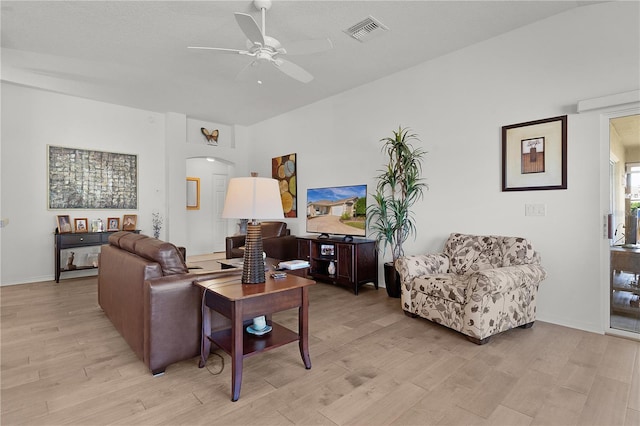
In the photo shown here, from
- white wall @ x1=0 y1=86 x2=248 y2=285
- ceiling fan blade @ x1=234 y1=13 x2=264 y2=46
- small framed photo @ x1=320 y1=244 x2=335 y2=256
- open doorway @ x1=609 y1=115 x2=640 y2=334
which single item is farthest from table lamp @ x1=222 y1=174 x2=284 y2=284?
white wall @ x1=0 y1=86 x2=248 y2=285

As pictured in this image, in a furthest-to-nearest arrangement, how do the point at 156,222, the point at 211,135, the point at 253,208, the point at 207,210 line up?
the point at 207,210 → the point at 211,135 → the point at 156,222 → the point at 253,208

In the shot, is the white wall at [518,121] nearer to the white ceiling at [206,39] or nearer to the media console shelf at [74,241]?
the white ceiling at [206,39]

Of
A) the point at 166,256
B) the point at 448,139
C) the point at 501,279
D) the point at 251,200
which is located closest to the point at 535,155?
the point at 448,139

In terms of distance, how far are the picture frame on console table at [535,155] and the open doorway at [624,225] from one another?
37 centimetres

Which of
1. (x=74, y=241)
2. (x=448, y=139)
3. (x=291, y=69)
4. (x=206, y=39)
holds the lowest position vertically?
(x=74, y=241)

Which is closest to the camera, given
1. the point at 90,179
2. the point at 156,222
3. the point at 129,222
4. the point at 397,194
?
the point at 397,194

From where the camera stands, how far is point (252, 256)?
85.4 inches

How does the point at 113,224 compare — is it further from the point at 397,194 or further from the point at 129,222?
the point at 397,194

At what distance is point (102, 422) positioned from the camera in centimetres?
169

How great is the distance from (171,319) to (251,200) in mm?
999

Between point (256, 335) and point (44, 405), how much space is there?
1236mm

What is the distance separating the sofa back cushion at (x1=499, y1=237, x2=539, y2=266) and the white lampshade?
91.2 inches

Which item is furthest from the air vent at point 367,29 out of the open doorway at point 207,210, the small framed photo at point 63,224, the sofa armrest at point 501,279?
the open doorway at point 207,210

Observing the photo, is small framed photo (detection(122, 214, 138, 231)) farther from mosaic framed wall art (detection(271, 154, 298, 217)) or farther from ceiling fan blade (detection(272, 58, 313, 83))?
ceiling fan blade (detection(272, 58, 313, 83))
